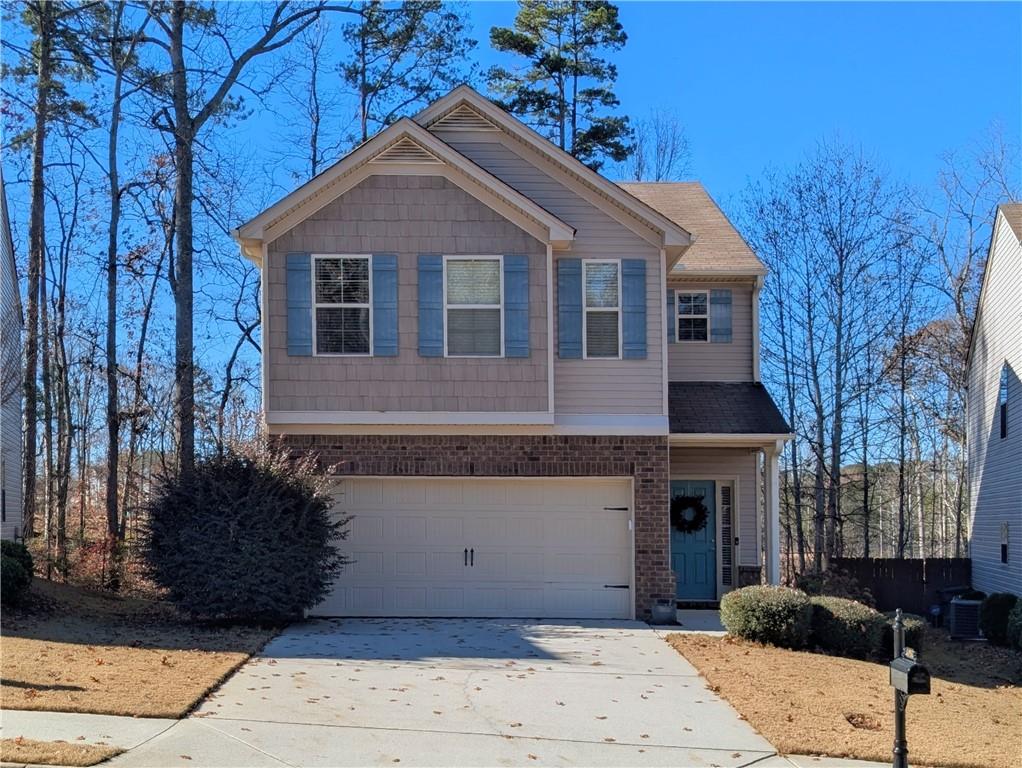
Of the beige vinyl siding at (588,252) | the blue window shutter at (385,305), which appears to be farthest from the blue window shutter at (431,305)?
the beige vinyl siding at (588,252)

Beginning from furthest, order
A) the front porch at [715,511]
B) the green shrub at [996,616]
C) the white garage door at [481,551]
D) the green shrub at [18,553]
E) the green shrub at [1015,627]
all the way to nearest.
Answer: the front porch at [715,511] → the green shrub at [996,616] → the green shrub at [1015,627] → the white garage door at [481,551] → the green shrub at [18,553]

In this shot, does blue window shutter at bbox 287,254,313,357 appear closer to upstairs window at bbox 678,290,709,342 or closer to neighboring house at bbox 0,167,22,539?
neighboring house at bbox 0,167,22,539

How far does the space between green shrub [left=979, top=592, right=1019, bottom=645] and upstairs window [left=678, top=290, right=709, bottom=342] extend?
258 inches

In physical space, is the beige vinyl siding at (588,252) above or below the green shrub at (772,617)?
above

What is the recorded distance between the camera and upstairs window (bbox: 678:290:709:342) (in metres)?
18.6

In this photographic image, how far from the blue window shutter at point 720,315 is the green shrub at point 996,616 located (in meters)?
6.26

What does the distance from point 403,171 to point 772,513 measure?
779 cm

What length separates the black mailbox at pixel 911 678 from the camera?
7330 mm

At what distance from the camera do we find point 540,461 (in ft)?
51.0

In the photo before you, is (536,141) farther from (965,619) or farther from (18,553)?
(965,619)

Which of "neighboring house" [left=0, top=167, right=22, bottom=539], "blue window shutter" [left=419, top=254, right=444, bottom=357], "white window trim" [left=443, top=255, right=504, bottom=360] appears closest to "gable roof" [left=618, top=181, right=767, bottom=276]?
"white window trim" [left=443, top=255, right=504, bottom=360]

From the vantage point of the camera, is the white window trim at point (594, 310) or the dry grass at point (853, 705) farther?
the white window trim at point (594, 310)

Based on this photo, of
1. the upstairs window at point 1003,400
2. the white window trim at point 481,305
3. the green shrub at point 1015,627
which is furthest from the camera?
the upstairs window at point 1003,400

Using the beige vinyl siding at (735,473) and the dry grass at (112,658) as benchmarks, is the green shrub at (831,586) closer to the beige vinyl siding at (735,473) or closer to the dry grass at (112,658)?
the beige vinyl siding at (735,473)
